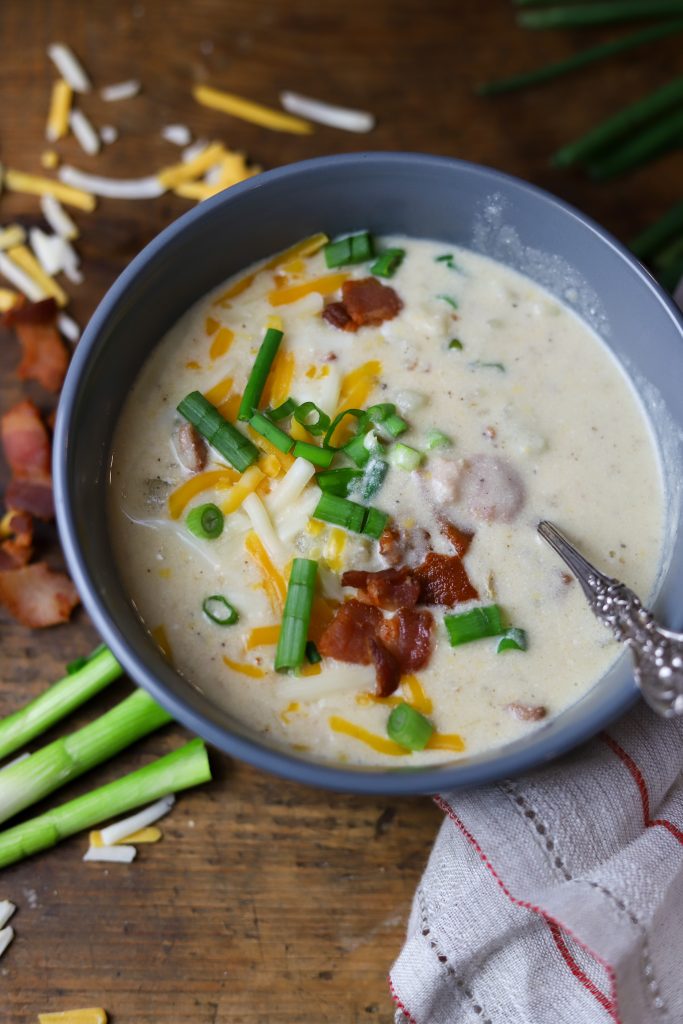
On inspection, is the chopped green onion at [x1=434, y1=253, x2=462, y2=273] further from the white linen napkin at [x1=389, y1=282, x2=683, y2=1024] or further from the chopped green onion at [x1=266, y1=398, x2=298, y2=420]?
the white linen napkin at [x1=389, y1=282, x2=683, y2=1024]

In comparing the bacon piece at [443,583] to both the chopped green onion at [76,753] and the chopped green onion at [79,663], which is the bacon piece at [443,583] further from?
the chopped green onion at [79,663]

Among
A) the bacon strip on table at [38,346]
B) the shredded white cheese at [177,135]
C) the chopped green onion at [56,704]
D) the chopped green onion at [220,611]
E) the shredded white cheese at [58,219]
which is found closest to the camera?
the chopped green onion at [220,611]

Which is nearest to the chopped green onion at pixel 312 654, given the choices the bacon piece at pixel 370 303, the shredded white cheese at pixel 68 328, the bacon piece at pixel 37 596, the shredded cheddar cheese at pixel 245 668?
the shredded cheddar cheese at pixel 245 668

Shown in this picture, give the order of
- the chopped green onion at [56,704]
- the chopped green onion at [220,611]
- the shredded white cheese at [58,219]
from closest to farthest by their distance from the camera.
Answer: the chopped green onion at [220,611], the chopped green onion at [56,704], the shredded white cheese at [58,219]

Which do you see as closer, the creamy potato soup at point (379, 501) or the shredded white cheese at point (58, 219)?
the creamy potato soup at point (379, 501)

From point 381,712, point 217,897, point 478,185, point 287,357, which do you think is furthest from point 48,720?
point 478,185

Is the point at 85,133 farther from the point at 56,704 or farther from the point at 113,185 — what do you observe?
the point at 56,704

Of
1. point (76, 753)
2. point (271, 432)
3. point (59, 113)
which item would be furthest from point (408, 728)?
point (59, 113)
